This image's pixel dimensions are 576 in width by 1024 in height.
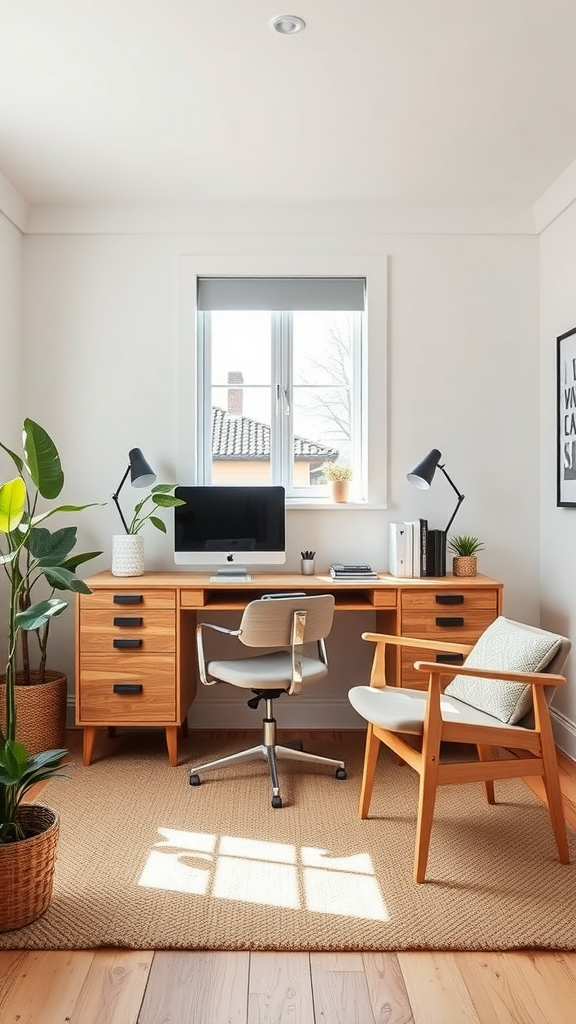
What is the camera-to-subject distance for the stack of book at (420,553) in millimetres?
3625

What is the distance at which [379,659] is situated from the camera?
2883 mm

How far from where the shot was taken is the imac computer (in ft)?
11.8

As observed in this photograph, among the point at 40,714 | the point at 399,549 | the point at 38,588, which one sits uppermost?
the point at 399,549

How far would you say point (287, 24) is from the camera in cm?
235

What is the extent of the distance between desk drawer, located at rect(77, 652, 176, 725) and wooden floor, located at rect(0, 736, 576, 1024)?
4.57 ft

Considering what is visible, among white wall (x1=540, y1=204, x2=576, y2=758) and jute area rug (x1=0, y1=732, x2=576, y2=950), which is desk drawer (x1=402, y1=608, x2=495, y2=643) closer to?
white wall (x1=540, y1=204, x2=576, y2=758)

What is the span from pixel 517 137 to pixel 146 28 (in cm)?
156

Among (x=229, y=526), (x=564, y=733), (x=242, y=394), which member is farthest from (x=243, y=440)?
(x=564, y=733)

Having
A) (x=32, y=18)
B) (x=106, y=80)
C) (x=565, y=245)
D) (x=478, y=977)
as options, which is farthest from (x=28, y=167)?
(x=478, y=977)

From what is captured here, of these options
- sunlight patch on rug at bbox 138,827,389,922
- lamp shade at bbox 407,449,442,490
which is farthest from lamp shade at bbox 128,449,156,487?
sunlight patch on rug at bbox 138,827,389,922

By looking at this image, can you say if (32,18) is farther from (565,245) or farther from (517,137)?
(565,245)

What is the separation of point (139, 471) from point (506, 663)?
188cm

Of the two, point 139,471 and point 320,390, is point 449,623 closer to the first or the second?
point 320,390

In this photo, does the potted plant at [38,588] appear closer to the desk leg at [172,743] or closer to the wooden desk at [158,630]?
the wooden desk at [158,630]
